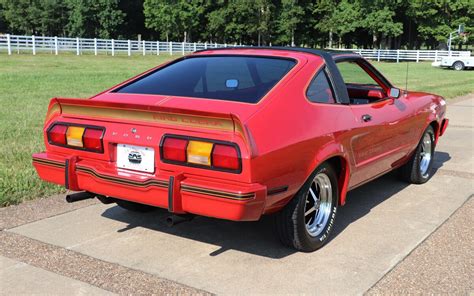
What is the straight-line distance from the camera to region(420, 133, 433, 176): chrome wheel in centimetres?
605

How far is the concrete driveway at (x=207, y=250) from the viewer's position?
10.9ft

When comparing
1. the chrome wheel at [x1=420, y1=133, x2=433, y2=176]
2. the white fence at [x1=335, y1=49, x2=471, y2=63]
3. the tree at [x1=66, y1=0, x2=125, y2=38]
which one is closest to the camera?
the chrome wheel at [x1=420, y1=133, x2=433, y2=176]

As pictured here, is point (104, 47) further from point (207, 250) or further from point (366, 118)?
point (207, 250)

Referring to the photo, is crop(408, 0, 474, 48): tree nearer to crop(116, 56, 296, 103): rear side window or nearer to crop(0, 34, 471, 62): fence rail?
crop(0, 34, 471, 62): fence rail

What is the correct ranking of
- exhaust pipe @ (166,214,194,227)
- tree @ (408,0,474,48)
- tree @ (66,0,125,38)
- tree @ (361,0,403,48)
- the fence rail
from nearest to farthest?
exhaust pipe @ (166,214,194,227) < the fence rail < tree @ (361,0,403,48) < tree @ (408,0,474,48) < tree @ (66,0,125,38)

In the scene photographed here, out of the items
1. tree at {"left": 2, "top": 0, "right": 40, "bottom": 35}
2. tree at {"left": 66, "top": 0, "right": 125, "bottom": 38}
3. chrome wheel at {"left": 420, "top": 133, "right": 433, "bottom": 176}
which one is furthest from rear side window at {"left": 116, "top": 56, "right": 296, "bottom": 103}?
tree at {"left": 2, "top": 0, "right": 40, "bottom": 35}

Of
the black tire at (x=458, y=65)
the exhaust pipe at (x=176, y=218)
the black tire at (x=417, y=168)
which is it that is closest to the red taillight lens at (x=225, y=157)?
the exhaust pipe at (x=176, y=218)

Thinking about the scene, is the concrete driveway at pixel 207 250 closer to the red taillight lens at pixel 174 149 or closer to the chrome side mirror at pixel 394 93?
the red taillight lens at pixel 174 149

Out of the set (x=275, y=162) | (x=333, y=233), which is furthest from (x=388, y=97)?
(x=275, y=162)

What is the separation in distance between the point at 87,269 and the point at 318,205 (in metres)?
1.77

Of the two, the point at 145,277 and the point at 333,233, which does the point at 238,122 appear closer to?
the point at 145,277

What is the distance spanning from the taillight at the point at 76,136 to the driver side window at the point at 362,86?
260 cm

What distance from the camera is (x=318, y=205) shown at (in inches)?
158

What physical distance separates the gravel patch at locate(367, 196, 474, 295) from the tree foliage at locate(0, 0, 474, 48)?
2270 inches
